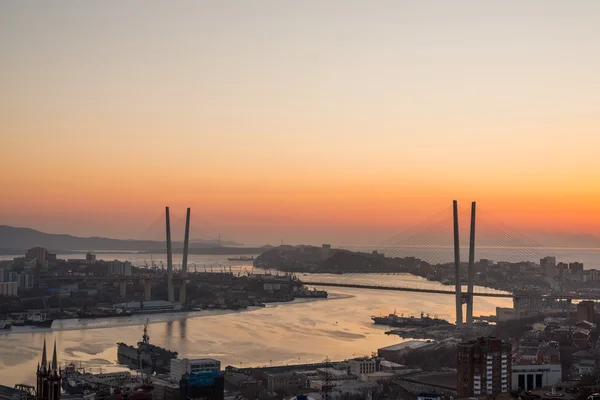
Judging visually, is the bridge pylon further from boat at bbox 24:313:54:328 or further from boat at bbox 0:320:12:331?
boat at bbox 0:320:12:331

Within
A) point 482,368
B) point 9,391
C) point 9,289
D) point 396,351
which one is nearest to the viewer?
point 482,368

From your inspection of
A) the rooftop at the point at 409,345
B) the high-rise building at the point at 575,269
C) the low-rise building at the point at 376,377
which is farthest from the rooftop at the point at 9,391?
the high-rise building at the point at 575,269

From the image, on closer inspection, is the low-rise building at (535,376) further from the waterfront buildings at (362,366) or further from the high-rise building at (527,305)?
the high-rise building at (527,305)

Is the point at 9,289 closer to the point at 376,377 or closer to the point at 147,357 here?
the point at 147,357

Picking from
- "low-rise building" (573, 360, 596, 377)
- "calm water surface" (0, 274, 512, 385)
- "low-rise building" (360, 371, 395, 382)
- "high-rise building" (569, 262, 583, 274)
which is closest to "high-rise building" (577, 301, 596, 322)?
"calm water surface" (0, 274, 512, 385)

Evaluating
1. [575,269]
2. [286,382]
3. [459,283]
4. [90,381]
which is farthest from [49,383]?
[575,269]

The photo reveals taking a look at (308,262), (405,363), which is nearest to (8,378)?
(405,363)
